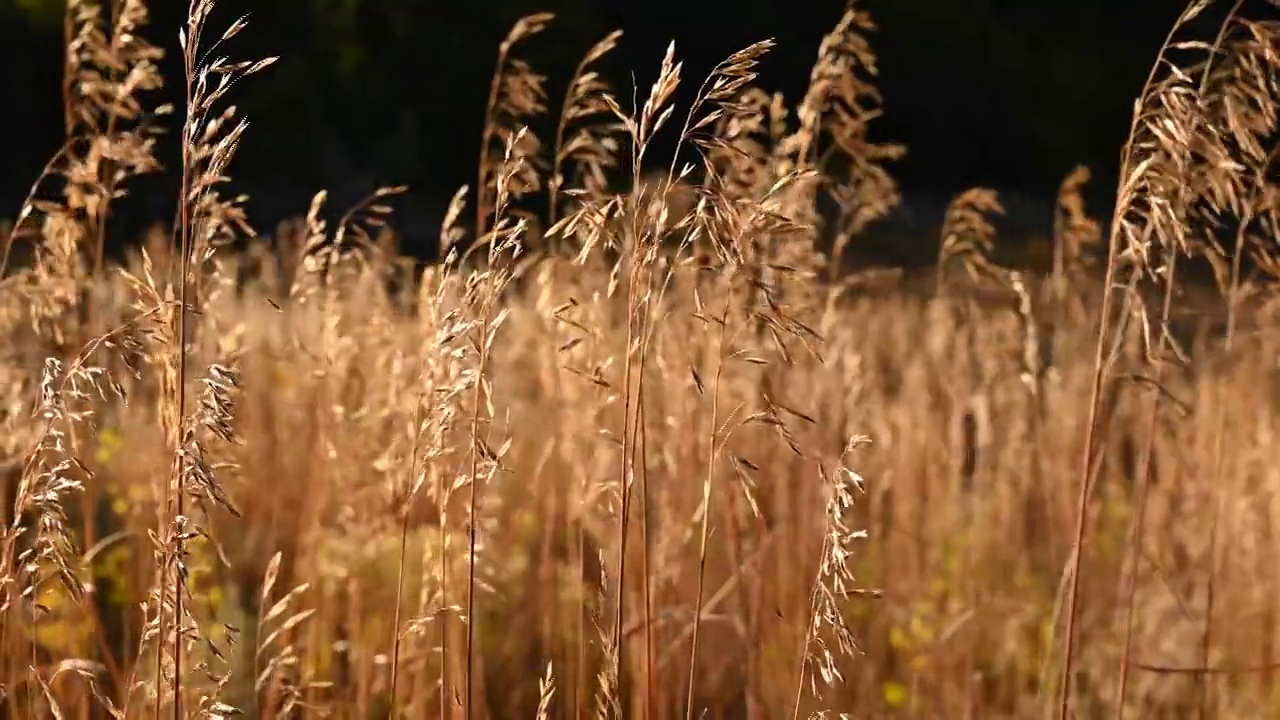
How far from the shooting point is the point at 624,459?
1315mm

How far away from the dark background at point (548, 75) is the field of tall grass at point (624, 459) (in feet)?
29.8

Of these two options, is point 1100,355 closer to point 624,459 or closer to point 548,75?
point 624,459

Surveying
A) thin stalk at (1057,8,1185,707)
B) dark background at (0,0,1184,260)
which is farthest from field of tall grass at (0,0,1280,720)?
dark background at (0,0,1184,260)

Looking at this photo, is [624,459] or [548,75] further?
[548,75]

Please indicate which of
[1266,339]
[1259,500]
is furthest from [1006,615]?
[1266,339]

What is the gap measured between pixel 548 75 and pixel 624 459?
48.7 ft

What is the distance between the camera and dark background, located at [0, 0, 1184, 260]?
1396 centimetres

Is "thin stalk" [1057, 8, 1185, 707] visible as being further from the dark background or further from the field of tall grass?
the dark background

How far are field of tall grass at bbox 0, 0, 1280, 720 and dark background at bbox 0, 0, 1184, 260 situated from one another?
357 inches

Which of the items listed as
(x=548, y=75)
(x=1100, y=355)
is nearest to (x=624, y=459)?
(x=1100, y=355)

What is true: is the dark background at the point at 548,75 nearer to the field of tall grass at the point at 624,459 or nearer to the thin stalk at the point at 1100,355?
the field of tall grass at the point at 624,459

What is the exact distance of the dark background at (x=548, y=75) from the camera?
45.8 feet

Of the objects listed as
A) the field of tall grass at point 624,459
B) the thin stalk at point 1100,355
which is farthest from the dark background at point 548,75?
the thin stalk at point 1100,355

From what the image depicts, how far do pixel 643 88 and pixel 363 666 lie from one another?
15029 mm
